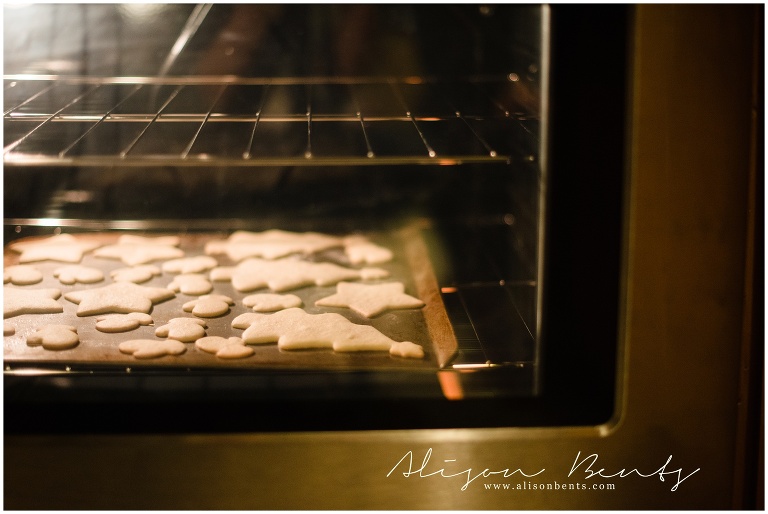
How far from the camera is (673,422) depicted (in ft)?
2.27

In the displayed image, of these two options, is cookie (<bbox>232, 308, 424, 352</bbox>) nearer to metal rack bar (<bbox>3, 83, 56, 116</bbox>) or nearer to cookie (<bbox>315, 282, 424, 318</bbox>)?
cookie (<bbox>315, 282, 424, 318</bbox>)

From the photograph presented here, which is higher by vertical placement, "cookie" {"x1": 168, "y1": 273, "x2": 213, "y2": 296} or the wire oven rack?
the wire oven rack

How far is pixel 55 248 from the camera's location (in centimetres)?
118

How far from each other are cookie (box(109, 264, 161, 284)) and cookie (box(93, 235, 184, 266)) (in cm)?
3

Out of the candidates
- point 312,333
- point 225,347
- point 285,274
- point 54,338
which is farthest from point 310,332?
point 54,338

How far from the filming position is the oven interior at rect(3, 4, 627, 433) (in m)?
0.67

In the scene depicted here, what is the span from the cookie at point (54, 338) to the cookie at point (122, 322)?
4 centimetres

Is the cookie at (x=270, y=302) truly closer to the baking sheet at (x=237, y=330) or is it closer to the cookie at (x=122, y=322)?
the baking sheet at (x=237, y=330)

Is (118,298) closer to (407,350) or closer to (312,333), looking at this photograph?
(312,333)

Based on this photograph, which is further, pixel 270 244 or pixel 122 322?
pixel 270 244

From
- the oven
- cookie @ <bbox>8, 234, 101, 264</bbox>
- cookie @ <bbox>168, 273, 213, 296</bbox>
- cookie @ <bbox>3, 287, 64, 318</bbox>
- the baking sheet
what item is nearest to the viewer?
the oven

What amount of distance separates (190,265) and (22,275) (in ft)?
0.89

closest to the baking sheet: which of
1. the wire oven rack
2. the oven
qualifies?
the oven

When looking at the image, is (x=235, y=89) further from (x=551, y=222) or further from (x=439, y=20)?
(x=551, y=222)
